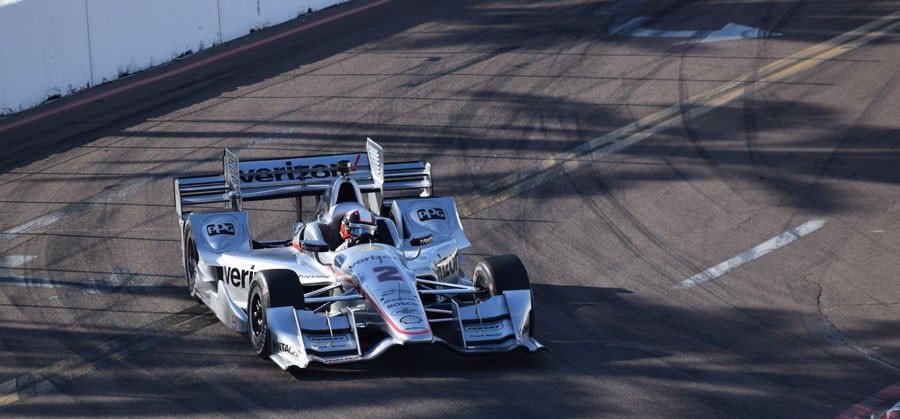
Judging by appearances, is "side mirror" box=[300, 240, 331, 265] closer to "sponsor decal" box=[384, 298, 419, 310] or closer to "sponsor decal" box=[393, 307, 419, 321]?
"sponsor decal" box=[384, 298, 419, 310]

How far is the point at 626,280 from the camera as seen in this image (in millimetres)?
14070

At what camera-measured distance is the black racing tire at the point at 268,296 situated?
1115 centimetres

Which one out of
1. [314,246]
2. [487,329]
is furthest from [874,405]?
[314,246]

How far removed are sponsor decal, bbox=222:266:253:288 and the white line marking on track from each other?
15.3 feet

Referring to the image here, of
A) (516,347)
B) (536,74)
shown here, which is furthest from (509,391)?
(536,74)

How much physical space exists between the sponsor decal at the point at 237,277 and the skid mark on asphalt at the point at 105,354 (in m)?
0.45

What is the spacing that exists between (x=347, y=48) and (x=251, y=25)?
8.64ft

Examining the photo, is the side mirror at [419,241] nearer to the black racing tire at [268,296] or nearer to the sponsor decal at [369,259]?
the sponsor decal at [369,259]

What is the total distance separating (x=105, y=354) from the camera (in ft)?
38.5

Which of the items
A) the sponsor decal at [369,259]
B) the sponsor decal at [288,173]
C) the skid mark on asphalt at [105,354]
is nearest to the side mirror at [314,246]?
the sponsor decal at [369,259]

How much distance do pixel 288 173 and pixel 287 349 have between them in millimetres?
3586

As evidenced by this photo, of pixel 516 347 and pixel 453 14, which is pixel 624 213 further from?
pixel 453 14

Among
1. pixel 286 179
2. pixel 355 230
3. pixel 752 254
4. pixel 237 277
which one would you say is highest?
pixel 286 179

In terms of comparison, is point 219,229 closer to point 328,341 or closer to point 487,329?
point 328,341
